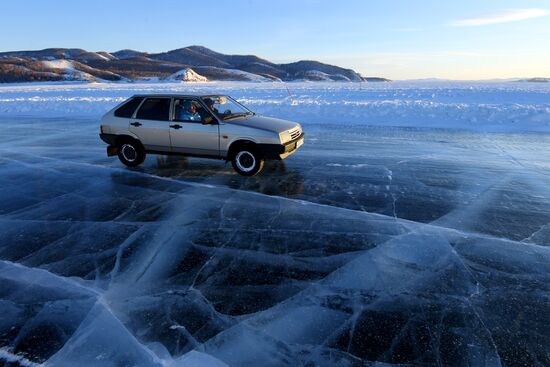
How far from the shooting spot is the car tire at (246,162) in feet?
26.6

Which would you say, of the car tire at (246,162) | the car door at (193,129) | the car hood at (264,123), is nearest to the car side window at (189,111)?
the car door at (193,129)

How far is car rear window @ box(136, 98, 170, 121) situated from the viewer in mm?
8570

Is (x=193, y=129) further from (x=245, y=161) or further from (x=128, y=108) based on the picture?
(x=128, y=108)

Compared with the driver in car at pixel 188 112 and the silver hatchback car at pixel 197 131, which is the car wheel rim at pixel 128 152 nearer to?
the silver hatchback car at pixel 197 131

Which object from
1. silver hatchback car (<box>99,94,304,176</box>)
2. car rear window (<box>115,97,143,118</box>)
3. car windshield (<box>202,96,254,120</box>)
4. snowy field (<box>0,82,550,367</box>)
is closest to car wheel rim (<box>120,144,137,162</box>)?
silver hatchback car (<box>99,94,304,176</box>)

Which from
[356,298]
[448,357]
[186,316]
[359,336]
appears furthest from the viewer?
[356,298]

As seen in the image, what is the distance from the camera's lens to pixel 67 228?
5.73 m

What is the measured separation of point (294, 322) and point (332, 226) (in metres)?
2.25

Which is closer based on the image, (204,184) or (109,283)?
(109,283)

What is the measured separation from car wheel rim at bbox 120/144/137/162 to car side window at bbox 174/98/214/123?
151 centimetres

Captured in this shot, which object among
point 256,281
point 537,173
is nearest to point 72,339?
point 256,281

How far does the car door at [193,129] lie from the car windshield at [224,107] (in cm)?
19

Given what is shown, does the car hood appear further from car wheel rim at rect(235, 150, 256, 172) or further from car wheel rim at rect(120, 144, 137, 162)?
car wheel rim at rect(120, 144, 137, 162)

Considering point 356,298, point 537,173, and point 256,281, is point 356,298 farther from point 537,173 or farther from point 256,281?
point 537,173
